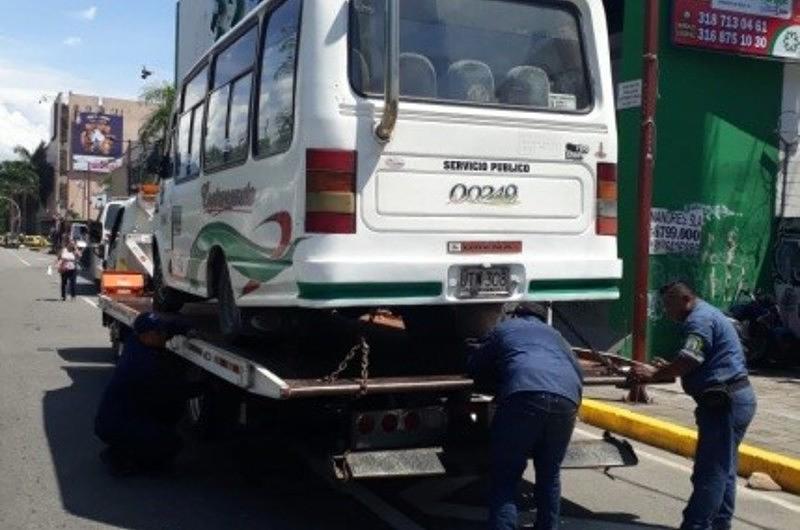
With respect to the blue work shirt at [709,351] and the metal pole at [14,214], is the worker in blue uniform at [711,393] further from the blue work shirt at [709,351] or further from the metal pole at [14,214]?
the metal pole at [14,214]

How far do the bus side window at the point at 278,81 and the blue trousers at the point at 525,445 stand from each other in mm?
2094

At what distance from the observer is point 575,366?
5.31 metres

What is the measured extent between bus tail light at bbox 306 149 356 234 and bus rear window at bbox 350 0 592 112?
1.48ft

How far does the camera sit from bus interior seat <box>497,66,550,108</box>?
6.32m

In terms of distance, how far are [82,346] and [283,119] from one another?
984 cm

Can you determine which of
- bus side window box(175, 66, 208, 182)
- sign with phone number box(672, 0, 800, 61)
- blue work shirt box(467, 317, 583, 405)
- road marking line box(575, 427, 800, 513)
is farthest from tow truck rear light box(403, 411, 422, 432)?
sign with phone number box(672, 0, 800, 61)

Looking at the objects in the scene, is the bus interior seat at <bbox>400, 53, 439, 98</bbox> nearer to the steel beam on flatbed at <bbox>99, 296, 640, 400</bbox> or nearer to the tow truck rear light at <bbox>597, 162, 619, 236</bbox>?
the tow truck rear light at <bbox>597, 162, 619, 236</bbox>

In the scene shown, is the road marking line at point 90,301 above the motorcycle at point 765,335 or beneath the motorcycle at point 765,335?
beneath

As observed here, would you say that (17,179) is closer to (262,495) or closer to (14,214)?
(14,214)

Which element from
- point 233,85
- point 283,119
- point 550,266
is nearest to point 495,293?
point 550,266

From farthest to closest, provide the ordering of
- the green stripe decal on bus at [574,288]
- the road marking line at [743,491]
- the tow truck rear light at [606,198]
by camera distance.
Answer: the road marking line at [743,491]
the tow truck rear light at [606,198]
the green stripe decal on bus at [574,288]

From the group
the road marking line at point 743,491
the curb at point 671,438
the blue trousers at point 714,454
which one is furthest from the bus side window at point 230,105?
the curb at point 671,438

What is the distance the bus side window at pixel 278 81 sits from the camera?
598 cm

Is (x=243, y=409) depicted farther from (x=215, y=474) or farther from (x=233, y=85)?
(x=233, y=85)
